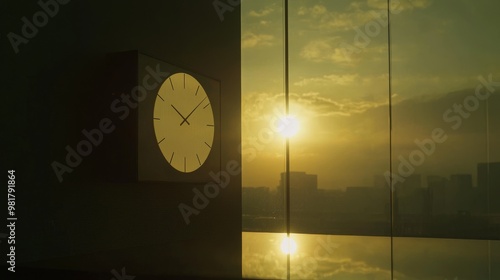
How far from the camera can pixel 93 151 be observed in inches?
82.5

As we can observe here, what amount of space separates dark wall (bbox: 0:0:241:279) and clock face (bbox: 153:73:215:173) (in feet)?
0.52

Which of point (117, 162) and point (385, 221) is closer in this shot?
point (117, 162)

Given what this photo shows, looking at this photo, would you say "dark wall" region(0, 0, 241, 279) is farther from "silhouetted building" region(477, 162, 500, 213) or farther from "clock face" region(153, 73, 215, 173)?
"silhouetted building" region(477, 162, 500, 213)

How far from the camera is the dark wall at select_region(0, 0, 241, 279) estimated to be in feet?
5.86

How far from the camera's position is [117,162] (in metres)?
2.17

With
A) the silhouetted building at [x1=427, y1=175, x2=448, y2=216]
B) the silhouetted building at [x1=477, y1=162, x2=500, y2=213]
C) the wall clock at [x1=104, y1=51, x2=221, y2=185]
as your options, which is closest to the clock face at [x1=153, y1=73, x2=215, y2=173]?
the wall clock at [x1=104, y1=51, x2=221, y2=185]

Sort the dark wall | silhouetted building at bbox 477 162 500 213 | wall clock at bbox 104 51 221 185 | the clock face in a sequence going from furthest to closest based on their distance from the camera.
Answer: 1. silhouetted building at bbox 477 162 500 213
2. the clock face
3. wall clock at bbox 104 51 221 185
4. the dark wall

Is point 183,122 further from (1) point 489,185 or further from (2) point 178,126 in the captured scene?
(1) point 489,185

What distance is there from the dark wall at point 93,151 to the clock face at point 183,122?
16 cm

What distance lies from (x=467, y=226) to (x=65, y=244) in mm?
2003

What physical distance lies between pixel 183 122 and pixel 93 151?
1.75ft

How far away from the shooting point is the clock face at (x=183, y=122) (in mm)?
2371

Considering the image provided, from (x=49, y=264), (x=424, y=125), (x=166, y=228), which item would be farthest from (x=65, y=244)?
(x=424, y=125)

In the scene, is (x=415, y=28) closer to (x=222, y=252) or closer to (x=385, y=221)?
(x=385, y=221)
